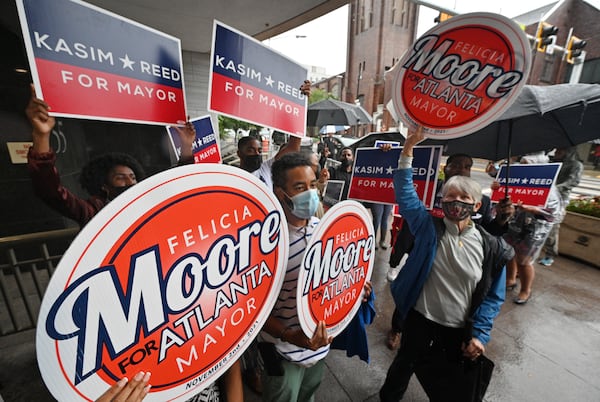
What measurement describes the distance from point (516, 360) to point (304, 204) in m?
2.71

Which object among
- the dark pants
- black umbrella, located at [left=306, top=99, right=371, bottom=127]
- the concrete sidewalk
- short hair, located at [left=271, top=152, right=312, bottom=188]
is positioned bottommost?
the concrete sidewalk

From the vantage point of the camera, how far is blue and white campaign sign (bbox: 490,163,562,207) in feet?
8.98

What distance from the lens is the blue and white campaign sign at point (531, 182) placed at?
8.98ft

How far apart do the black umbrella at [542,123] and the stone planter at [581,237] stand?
8.13ft

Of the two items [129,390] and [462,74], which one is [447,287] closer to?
[462,74]

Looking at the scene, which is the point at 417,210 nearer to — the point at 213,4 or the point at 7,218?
the point at 213,4

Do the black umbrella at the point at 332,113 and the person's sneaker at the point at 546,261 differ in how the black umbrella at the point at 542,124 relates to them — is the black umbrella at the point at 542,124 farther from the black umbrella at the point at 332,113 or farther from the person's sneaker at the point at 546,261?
the black umbrella at the point at 332,113

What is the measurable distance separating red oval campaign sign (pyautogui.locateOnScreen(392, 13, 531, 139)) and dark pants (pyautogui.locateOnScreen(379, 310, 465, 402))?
1.30 m

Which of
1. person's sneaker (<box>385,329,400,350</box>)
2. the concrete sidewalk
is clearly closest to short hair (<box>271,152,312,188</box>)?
the concrete sidewalk

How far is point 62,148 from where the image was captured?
3713 millimetres

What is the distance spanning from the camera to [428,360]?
1786mm

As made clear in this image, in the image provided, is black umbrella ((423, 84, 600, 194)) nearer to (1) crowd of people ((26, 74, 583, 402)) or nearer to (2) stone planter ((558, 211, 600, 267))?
(1) crowd of people ((26, 74, 583, 402))

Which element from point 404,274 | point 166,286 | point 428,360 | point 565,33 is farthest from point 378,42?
point 166,286

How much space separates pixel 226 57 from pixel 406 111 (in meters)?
1.23
